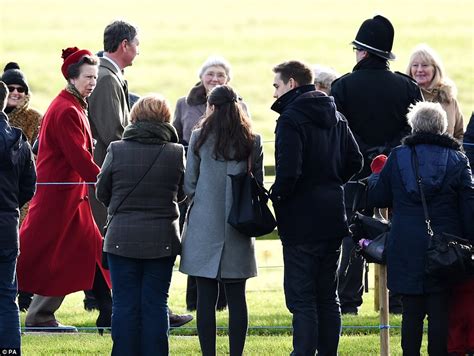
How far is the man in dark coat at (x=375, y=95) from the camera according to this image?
36.1 ft

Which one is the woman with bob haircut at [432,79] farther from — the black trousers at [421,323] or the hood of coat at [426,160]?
the black trousers at [421,323]

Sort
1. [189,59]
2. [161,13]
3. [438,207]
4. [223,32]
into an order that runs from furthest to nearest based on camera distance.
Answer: [161,13] < [223,32] < [189,59] < [438,207]

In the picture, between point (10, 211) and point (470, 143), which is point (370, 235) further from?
point (10, 211)

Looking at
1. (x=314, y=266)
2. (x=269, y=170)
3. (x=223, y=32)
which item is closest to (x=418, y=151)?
(x=314, y=266)

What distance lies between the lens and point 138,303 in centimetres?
955

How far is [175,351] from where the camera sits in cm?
1037

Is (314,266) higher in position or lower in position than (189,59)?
lower

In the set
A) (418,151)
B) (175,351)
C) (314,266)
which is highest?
(418,151)

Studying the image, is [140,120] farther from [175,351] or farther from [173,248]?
[175,351]

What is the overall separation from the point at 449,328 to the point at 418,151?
3.94 feet

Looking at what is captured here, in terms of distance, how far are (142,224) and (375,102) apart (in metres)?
2.42

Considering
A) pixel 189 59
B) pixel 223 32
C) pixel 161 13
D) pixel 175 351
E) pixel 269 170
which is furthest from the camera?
pixel 161 13

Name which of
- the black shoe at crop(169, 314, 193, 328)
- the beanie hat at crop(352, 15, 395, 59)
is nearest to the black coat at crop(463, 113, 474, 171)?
the beanie hat at crop(352, 15, 395, 59)

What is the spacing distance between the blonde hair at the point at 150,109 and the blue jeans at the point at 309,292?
3.95 feet
